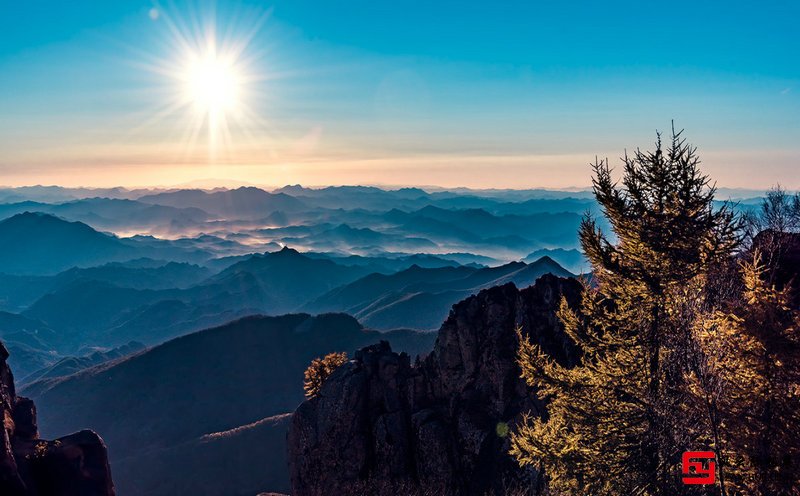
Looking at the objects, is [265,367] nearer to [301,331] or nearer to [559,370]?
[301,331]

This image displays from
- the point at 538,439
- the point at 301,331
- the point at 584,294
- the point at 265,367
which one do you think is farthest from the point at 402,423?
the point at 301,331

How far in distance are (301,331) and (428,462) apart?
5578 inches

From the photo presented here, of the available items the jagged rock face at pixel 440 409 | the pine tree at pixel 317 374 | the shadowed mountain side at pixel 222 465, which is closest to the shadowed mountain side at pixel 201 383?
the shadowed mountain side at pixel 222 465

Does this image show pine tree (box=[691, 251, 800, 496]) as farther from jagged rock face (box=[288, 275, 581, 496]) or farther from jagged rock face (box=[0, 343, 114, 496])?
jagged rock face (box=[0, 343, 114, 496])

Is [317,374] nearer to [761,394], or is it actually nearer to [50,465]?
[50,465]

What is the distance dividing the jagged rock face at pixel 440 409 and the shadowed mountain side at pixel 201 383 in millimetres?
93329

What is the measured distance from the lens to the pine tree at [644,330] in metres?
18.4

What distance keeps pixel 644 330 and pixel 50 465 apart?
133 ft

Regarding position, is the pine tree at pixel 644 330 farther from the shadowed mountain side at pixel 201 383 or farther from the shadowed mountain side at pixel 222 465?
the shadowed mountain side at pixel 201 383

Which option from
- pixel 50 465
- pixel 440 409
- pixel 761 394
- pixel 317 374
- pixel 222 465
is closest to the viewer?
pixel 761 394

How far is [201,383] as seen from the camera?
152 meters

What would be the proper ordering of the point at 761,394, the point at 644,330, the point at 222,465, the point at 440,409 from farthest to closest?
1. the point at 222,465
2. the point at 440,409
3. the point at 644,330
4. the point at 761,394

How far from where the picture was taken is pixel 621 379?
20.0 m

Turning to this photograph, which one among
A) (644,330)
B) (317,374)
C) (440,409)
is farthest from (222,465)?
(644,330)
